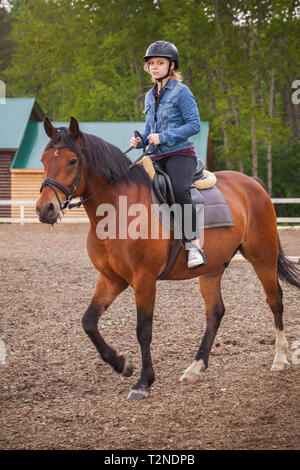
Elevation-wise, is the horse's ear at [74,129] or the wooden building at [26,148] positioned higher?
the horse's ear at [74,129]

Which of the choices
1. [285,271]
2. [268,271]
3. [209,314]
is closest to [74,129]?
[209,314]

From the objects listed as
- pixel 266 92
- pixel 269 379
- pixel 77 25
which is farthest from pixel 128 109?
pixel 269 379

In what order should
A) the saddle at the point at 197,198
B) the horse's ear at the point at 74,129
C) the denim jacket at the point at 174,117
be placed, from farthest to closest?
1. the saddle at the point at 197,198
2. the denim jacket at the point at 174,117
3. the horse's ear at the point at 74,129

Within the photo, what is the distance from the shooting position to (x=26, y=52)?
4056 cm

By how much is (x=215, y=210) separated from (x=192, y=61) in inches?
1066

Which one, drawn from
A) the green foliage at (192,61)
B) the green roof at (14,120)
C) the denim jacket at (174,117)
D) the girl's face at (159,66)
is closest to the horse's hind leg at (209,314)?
the denim jacket at (174,117)

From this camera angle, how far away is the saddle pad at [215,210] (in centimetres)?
509

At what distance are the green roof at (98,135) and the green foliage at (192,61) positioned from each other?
5.71ft

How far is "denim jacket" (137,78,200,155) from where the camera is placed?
464cm

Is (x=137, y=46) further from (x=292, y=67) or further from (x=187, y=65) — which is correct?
(x=292, y=67)

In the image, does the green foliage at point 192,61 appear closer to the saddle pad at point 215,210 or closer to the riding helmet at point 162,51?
the saddle pad at point 215,210

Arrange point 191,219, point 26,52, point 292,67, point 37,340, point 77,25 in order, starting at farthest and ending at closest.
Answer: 1. point 26,52
2. point 77,25
3. point 292,67
4. point 37,340
5. point 191,219

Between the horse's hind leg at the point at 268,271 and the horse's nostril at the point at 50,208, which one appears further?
the horse's hind leg at the point at 268,271
